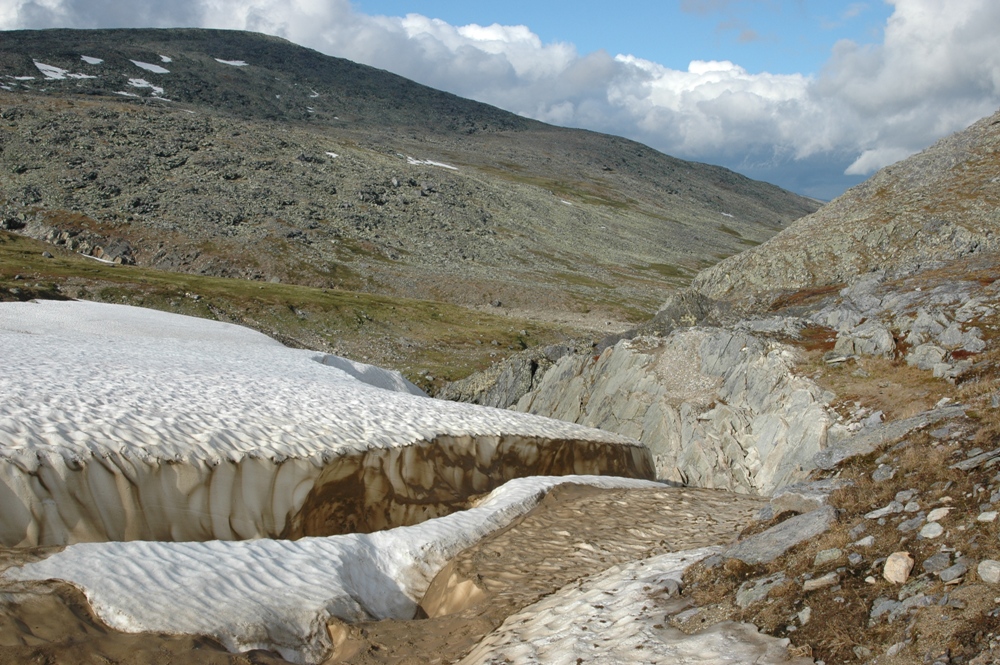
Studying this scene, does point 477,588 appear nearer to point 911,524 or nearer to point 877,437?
point 911,524

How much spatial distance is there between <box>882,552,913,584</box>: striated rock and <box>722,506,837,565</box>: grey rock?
1.63 metres

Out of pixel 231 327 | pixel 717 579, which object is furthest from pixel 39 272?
pixel 717 579

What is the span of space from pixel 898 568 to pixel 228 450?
12601 millimetres

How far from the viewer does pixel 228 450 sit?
627 inches

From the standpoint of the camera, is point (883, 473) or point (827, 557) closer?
point (827, 557)

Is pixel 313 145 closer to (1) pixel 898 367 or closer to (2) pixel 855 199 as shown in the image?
(2) pixel 855 199

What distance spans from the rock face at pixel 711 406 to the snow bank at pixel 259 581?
1247 cm

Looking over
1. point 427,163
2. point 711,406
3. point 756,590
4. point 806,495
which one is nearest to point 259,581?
point 756,590

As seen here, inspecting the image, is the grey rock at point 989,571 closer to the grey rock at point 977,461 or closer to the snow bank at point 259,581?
the grey rock at point 977,461

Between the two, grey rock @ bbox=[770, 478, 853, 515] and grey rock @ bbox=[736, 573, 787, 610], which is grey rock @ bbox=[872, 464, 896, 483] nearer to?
grey rock @ bbox=[770, 478, 853, 515]

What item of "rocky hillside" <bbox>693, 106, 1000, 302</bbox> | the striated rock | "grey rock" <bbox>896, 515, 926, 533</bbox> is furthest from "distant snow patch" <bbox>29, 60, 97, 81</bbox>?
the striated rock

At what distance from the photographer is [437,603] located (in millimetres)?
13078

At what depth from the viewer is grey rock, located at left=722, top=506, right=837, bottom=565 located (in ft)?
35.8

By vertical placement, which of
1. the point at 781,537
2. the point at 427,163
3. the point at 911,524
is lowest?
the point at 781,537
